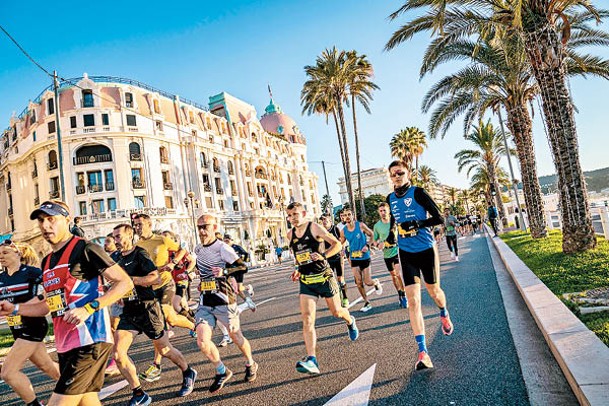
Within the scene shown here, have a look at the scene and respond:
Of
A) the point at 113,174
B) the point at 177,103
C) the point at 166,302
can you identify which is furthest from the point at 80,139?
the point at 166,302

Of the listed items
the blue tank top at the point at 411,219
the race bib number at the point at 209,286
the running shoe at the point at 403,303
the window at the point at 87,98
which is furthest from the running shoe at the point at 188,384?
the window at the point at 87,98

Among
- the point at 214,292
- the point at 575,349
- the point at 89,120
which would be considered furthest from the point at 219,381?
the point at 89,120

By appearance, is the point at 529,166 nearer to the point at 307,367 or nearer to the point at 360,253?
the point at 360,253

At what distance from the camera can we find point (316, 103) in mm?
31734

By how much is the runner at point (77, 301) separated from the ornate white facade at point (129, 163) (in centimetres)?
3089

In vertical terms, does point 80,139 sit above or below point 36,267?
above

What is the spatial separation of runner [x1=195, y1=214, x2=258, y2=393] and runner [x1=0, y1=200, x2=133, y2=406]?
1599 millimetres

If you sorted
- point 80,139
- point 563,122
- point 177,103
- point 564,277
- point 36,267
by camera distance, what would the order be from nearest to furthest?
point 36,267
point 564,277
point 563,122
point 80,139
point 177,103

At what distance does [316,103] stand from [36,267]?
2904cm

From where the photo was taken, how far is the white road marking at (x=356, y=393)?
11.1 ft

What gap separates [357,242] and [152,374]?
442 cm

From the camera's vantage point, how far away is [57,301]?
273 cm

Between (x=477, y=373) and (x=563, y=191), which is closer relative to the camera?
(x=477, y=373)

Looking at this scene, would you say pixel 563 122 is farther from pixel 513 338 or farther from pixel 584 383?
pixel 584 383
